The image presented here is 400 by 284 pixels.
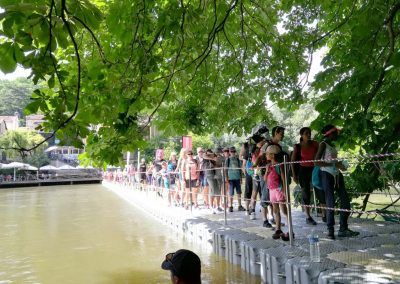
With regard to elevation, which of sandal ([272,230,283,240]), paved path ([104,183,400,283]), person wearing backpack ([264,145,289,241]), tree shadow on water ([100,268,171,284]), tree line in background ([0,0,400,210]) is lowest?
tree shadow on water ([100,268,171,284])

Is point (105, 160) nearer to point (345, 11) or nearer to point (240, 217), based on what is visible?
point (240, 217)

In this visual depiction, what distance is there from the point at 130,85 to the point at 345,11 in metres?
5.39

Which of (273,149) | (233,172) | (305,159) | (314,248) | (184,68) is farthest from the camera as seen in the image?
(233,172)

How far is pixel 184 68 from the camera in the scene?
447cm

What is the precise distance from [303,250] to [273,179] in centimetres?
119

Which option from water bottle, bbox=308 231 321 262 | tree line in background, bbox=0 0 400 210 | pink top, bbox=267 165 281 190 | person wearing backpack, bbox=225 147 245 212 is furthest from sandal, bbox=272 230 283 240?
person wearing backpack, bbox=225 147 245 212

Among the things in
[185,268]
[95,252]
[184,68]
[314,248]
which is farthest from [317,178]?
[95,252]

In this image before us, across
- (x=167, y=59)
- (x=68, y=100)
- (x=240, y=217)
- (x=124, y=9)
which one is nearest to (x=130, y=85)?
(x=124, y=9)

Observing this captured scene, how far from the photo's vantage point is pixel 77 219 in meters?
14.6

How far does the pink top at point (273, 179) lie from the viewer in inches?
234

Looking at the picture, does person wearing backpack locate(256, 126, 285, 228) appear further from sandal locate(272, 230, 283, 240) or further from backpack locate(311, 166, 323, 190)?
backpack locate(311, 166, 323, 190)

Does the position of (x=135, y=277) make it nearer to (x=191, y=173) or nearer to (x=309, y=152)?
(x=309, y=152)

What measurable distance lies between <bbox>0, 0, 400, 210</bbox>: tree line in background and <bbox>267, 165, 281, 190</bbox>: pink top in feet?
3.38

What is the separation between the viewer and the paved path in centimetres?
417
